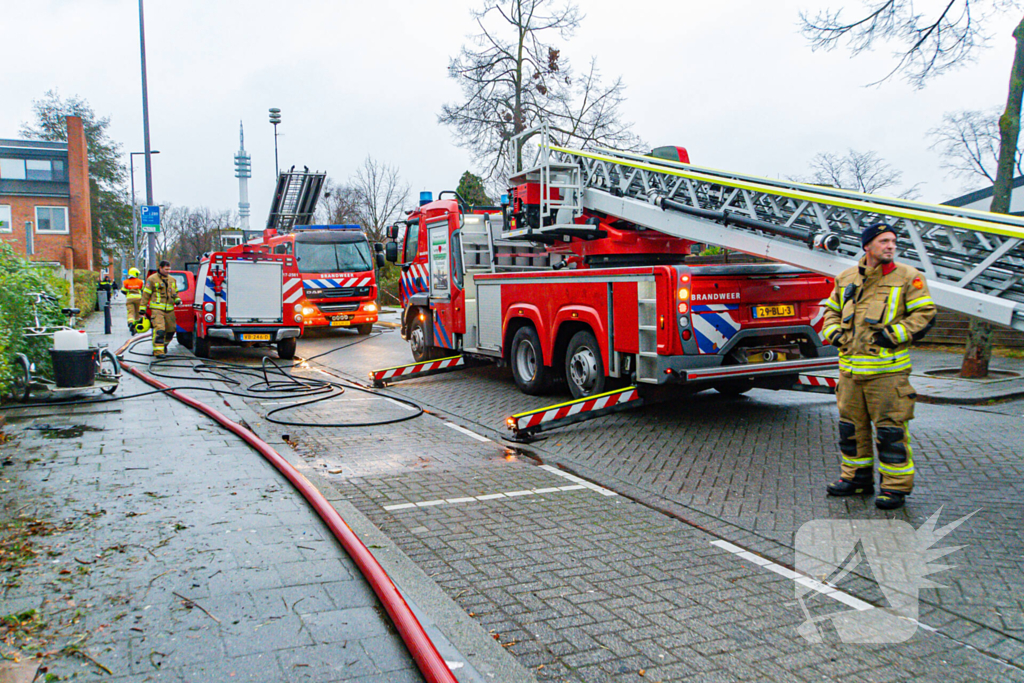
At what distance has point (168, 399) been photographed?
31.6 ft

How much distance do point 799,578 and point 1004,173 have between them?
10.1m

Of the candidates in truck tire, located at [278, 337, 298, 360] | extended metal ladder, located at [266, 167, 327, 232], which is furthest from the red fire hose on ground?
extended metal ladder, located at [266, 167, 327, 232]

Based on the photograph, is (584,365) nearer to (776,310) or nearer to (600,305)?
(600,305)

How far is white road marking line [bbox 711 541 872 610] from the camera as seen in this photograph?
371cm

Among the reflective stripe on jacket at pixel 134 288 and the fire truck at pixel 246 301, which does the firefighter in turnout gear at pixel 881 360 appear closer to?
the fire truck at pixel 246 301

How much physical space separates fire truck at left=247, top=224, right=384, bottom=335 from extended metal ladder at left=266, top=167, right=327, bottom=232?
4188mm

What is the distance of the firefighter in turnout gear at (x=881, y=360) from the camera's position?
4941mm

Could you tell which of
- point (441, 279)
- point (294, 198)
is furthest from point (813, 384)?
point (294, 198)

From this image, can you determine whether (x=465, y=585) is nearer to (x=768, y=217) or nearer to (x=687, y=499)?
(x=687, y=499)

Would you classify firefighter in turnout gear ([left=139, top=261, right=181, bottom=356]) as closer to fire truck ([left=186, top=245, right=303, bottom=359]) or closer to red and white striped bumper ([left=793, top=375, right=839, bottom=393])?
fire truck ([left=186, top=245, right=303, bottom=359])

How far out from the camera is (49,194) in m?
46.3

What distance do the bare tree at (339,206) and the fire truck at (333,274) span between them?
24567 millimetres

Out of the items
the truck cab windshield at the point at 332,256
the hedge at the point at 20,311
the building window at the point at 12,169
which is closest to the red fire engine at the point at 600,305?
the hedge at the point at 20,311

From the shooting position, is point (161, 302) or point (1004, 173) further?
point (161, 302)
